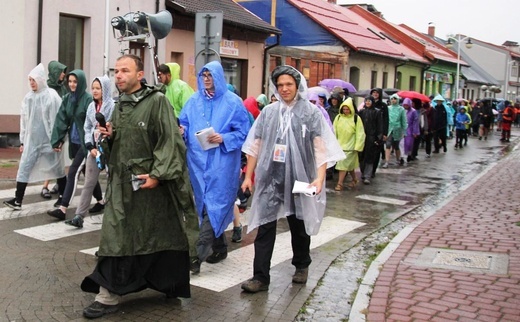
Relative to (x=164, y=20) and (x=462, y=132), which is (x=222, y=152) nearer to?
(x=164, y=20)

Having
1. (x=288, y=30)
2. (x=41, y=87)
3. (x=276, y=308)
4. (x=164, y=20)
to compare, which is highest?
(x=288, y=30)

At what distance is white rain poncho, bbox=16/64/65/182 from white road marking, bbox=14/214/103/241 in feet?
3.01

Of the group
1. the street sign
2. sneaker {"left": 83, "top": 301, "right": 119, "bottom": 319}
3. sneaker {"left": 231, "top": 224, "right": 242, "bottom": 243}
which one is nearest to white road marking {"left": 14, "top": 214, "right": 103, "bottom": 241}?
sneaker {"left": 231, "top": 224, "right": 242, "bottom": 243}

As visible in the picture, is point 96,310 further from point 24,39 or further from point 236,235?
point 24,39

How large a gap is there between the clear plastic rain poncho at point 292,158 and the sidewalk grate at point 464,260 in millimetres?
1656

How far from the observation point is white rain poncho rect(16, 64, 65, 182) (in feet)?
27.0

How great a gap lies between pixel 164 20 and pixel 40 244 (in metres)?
5.03

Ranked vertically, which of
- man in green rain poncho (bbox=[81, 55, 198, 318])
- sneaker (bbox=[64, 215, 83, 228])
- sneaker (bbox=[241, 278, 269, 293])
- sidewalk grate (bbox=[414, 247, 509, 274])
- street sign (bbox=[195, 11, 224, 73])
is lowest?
sneaker (bbox=[241, 278, 269, 293])

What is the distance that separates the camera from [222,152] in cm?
583

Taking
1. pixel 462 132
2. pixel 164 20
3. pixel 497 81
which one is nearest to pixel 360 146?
pixel 164 20

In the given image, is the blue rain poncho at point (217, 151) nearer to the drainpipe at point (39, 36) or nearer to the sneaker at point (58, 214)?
the sneaker at point (58, 214)

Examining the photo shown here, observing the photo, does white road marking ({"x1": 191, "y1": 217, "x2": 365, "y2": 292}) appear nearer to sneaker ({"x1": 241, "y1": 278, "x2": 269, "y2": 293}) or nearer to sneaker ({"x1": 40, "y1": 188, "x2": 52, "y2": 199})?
sneaker ({"x1": 241, "y1": 278, "x2": 269, "y2": 293})

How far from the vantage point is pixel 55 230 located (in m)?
7.36

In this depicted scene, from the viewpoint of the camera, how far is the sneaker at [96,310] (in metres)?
4.67
